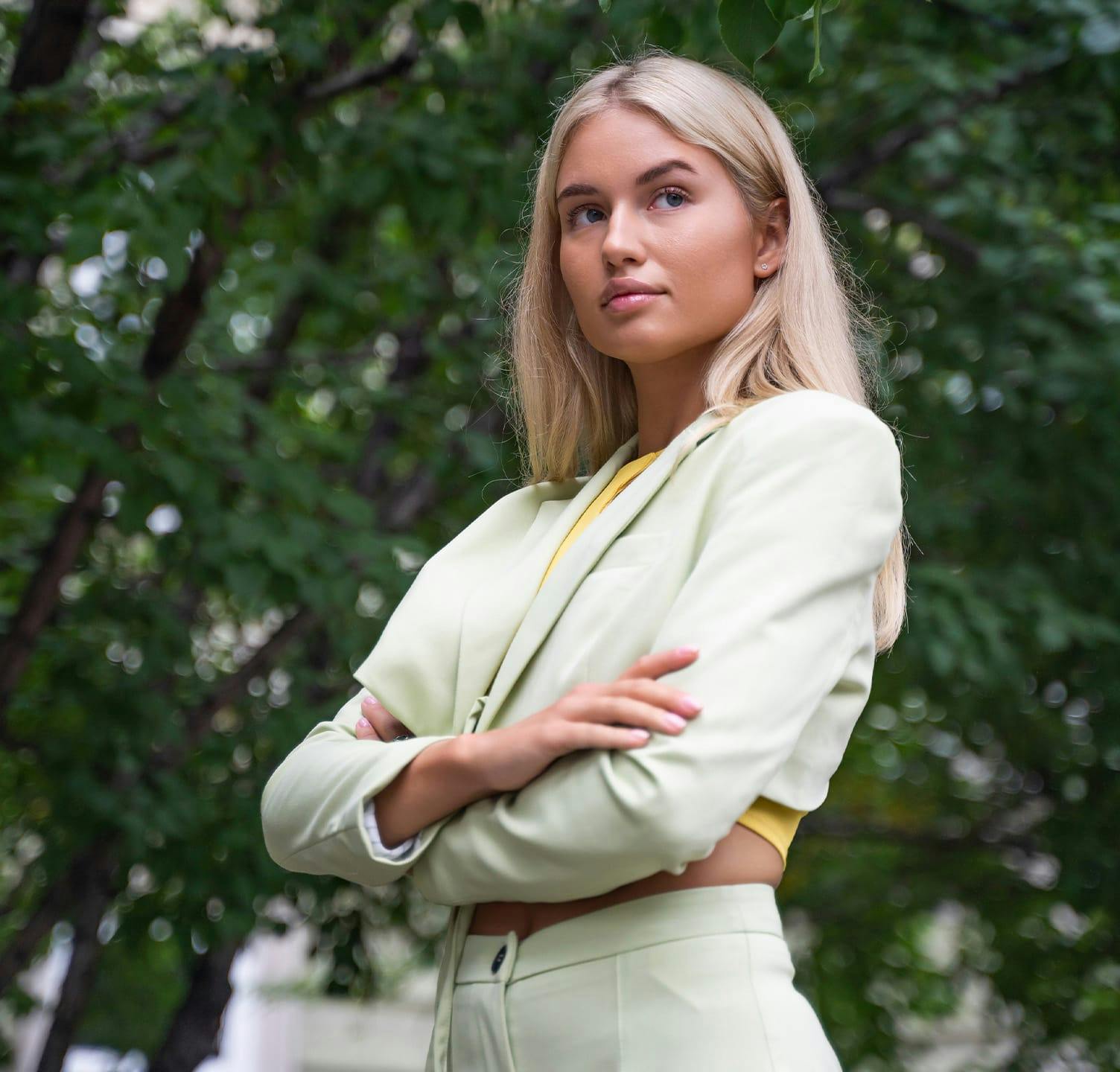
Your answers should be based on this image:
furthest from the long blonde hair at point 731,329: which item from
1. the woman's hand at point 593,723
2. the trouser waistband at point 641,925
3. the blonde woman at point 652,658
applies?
the trouser waistband at point 641,925

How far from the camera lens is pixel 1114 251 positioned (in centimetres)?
427

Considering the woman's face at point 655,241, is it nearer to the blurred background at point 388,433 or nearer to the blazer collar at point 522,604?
the blazer collar at point 522,604

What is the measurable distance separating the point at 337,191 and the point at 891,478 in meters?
3.57

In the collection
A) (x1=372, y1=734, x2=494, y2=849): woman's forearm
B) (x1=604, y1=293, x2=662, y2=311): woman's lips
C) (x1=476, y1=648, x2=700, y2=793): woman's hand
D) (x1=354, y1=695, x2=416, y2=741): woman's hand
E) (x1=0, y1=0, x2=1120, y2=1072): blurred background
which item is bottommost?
(x1=0, y1=0, x2=1120, y2=1072): blurred background

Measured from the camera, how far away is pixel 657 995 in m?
1.55

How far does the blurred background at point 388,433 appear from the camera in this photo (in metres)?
3.97

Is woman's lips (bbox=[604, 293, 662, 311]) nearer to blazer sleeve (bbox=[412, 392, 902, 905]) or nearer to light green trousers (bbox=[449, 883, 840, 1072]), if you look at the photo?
blazer sleeve (bbox=[412, 392, 902, 905])

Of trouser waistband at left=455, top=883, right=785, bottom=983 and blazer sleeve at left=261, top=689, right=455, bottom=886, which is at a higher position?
blazer sleeve at left=261, top=689, right=455, bottom=886

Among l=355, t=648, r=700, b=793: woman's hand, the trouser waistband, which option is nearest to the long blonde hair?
l=355, t=648, r=700, b=793: woman's hand

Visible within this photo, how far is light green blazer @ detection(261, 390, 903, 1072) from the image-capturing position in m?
1.48

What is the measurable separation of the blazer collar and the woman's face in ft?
0.42

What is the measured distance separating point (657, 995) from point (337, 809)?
400 millimetres

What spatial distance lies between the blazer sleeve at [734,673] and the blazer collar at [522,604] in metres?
0.11

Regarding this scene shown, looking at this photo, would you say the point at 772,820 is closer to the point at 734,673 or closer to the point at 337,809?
the point at 734,673
